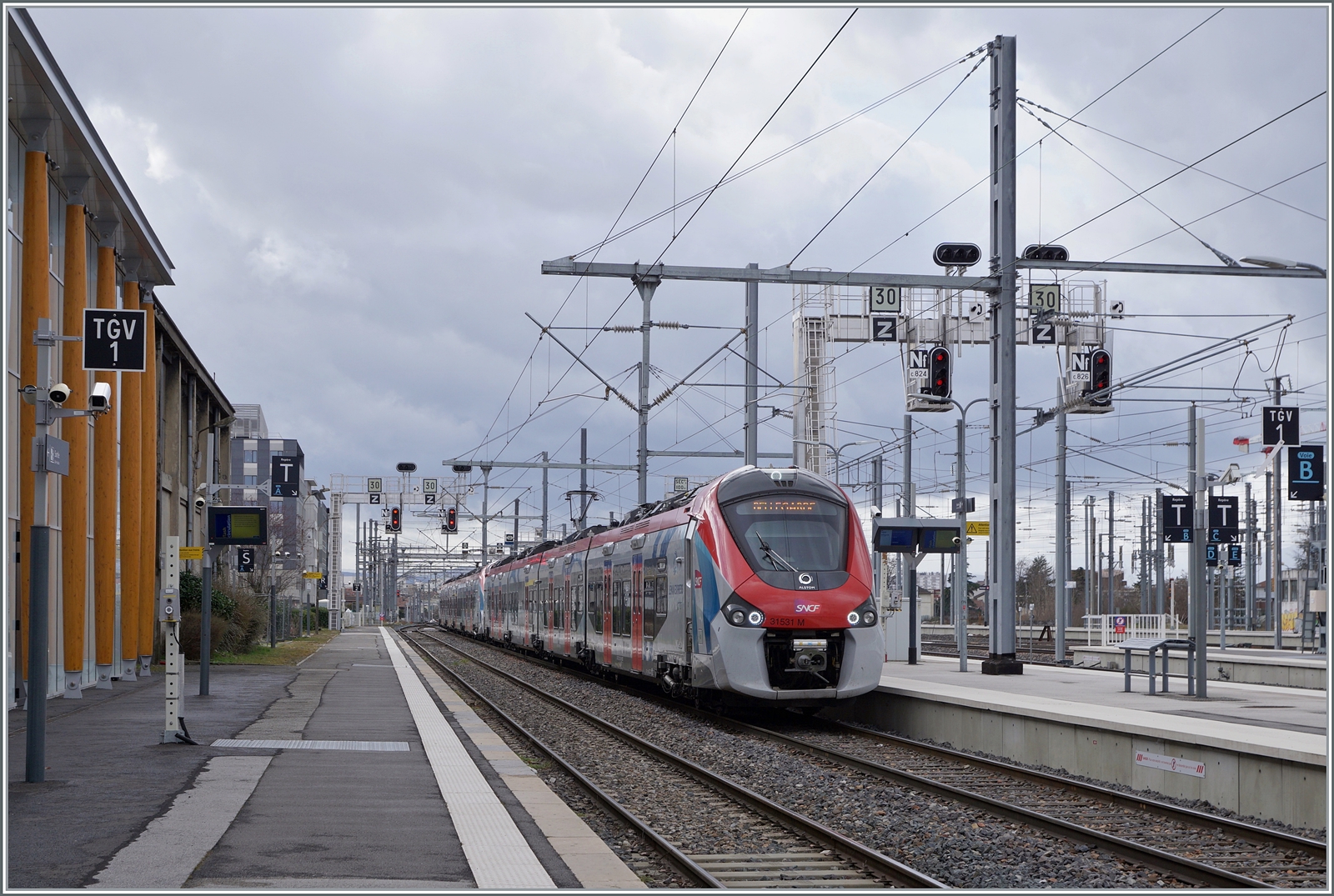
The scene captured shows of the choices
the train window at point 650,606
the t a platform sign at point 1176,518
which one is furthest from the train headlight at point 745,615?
the t a platform sign at point 1176,518

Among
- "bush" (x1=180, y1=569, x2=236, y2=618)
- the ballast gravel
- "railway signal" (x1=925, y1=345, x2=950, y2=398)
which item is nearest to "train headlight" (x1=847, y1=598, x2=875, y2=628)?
the ballast gravel

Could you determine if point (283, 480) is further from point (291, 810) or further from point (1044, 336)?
point (291, 810)

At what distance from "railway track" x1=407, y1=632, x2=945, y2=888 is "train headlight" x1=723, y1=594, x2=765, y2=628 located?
212 cm

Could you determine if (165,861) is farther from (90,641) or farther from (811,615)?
(90,641)

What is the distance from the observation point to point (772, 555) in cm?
1834

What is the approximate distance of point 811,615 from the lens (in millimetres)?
17906

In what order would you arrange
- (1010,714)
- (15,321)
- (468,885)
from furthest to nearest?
(15,321) → (1010,714) → (468,885)

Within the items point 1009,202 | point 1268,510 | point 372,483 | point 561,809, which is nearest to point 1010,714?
point 561,809

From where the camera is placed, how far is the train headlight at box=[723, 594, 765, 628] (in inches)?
702

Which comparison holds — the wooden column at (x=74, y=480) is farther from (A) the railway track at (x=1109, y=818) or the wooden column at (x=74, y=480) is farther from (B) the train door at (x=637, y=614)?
(A) the railway track at (x=1109, y=818)

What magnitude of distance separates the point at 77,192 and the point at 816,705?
13960 millimetres

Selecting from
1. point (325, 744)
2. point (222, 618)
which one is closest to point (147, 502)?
point (222, 618)

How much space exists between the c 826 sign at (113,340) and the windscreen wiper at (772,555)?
807cm

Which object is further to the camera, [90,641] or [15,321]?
[90,641]
